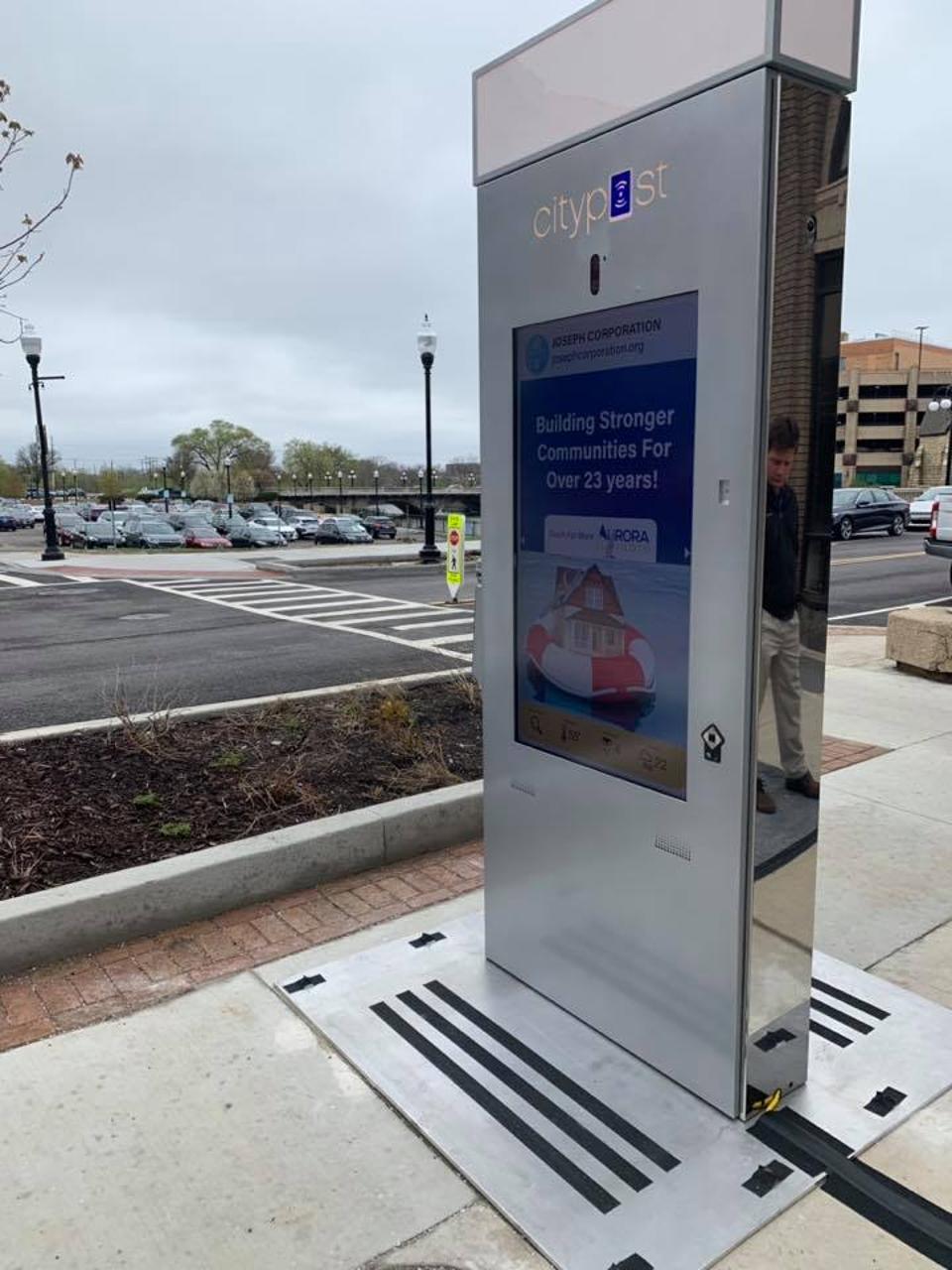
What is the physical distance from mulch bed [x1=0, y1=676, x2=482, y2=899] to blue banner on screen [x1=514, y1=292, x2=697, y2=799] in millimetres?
1912

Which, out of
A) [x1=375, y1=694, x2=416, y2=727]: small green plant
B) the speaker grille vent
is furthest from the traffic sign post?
the speaker grille vent

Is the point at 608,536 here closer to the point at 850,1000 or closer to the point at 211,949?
the point at 850,1000

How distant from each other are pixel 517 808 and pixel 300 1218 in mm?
1354

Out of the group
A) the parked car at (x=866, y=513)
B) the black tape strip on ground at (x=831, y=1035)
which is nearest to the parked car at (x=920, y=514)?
the parked car at (x=866, y=513)

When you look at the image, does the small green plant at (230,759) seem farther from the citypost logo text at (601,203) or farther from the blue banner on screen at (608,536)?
the citypost logo text at (601,203)

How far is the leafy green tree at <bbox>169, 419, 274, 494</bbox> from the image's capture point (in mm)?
120000

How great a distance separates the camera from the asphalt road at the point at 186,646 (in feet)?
26.9

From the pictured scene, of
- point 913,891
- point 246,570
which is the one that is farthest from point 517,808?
point 246,570

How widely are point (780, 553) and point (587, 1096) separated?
5.44 ft

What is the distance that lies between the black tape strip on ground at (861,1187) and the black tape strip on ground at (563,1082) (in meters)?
0.29

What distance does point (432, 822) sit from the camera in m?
4.41

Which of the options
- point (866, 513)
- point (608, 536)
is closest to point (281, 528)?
point (866, 513)

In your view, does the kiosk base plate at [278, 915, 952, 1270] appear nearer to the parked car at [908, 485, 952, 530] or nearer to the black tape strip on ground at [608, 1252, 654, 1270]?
the black tape strip on ground at [608, 1252, 654, 1270]

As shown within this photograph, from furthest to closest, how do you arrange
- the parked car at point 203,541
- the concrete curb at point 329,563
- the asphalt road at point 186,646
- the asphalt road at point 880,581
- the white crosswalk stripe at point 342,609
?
1. the parked car at point 203,541
2. the concrete curb at point 329,563
3. the asphalt road at point 880,581
4. the white crosswalk stripe at point 342,609
5. the asphalt road at point 186,646
